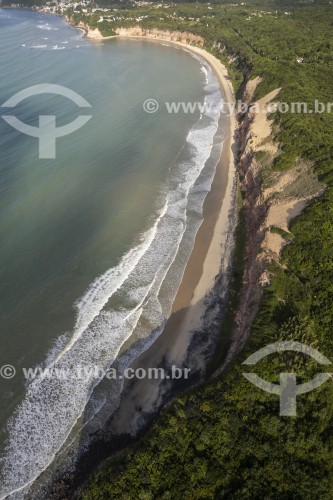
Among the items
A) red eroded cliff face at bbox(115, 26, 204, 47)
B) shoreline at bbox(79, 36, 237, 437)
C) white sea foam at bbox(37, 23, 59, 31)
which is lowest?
shoreline at bbox(79, 36, 237, 437)

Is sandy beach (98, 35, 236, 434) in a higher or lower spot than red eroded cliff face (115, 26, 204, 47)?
lower

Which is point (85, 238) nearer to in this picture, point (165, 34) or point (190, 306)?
point (190, 306)

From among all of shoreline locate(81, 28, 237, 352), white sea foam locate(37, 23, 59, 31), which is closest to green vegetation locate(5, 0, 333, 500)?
shoreline locate(81, 28, 237, 352)

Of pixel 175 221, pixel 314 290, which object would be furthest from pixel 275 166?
pixel 314 290

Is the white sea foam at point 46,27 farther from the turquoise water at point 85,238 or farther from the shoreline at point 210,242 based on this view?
the shoreline at point 210,242

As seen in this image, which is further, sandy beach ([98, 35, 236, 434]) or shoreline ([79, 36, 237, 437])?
sandy beach ([98, 35, 236, 434])

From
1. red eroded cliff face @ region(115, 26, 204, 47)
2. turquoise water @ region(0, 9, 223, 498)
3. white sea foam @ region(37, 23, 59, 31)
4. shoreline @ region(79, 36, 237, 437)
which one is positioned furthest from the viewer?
white sea foam @ region(37, 23, 59, 31)

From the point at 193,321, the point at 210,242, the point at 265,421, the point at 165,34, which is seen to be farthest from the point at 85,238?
the point at 165,34

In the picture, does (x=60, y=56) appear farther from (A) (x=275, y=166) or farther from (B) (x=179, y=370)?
(B) (x=179, y=370)

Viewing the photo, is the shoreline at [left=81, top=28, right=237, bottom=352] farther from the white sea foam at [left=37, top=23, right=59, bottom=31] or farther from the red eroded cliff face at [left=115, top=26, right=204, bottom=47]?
the white sea foam at [left=37, top=23, right=59, bottom=31]
